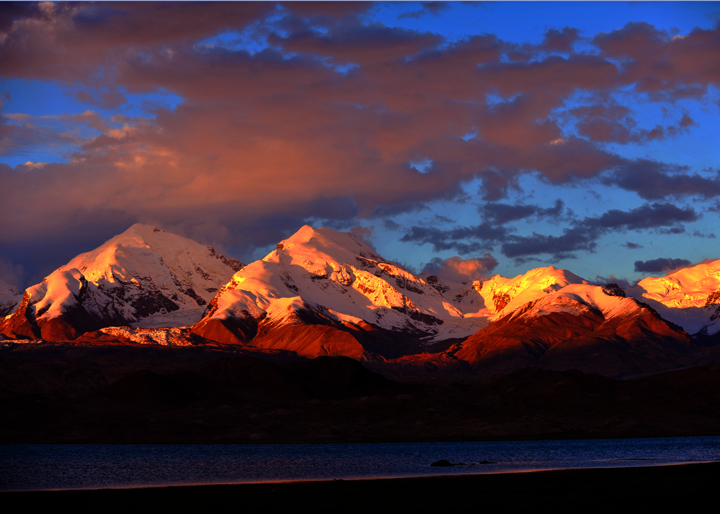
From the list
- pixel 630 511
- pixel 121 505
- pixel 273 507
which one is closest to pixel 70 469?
pixel 121 505

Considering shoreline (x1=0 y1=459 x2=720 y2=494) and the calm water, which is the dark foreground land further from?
the calm water

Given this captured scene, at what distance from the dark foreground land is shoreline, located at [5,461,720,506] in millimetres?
87

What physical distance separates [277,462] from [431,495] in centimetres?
6326

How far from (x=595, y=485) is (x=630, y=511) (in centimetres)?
2084

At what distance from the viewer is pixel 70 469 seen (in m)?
131

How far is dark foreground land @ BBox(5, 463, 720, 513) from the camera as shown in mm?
77562

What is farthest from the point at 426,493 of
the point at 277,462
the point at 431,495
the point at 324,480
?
the point at 277,462

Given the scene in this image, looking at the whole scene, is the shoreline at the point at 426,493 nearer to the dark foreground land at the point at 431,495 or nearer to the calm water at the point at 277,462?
the dark foreground land at the point at 431,495

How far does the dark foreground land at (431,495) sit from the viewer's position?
254 feet

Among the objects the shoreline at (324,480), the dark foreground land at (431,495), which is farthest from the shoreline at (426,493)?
the shoreline at (324,480)

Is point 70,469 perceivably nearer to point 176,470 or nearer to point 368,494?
point 176,470

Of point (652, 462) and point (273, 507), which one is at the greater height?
point (273, 507)

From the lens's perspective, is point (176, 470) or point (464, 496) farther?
point (176, 470)

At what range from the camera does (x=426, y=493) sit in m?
88.5
